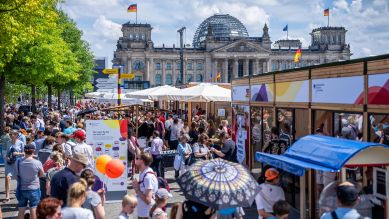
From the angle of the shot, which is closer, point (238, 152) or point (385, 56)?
point (385, 56)

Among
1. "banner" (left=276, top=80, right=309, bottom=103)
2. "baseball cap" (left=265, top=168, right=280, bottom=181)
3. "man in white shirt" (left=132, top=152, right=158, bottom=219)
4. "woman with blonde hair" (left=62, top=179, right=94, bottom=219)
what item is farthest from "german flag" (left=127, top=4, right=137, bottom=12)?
"woman with blonde hair" (left=62, top=179, right=94, bottom=219)

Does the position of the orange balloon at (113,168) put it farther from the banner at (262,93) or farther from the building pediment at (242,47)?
the building pediment at (242,47)

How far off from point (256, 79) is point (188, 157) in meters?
3.39

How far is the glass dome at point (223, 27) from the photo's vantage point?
15812 cm

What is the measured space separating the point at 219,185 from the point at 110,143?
6660 mm

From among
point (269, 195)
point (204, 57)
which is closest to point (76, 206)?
point (269, 195)

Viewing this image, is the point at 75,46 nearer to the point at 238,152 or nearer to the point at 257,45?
the point at 238,152

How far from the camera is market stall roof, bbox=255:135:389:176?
22.7 feet

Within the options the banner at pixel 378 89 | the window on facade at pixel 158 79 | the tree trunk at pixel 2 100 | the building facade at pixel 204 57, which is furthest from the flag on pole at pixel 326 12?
the banner at pixel 378 89

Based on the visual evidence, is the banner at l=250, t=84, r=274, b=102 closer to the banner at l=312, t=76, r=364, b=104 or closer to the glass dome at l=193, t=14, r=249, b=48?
the banner at l=312, t=76, r=364, b=104

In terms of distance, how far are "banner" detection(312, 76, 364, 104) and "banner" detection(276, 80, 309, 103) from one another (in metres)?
0.47

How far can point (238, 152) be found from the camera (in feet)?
57.2

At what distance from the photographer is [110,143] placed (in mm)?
12484

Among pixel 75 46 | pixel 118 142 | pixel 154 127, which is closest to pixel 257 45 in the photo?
pixel 75 46
